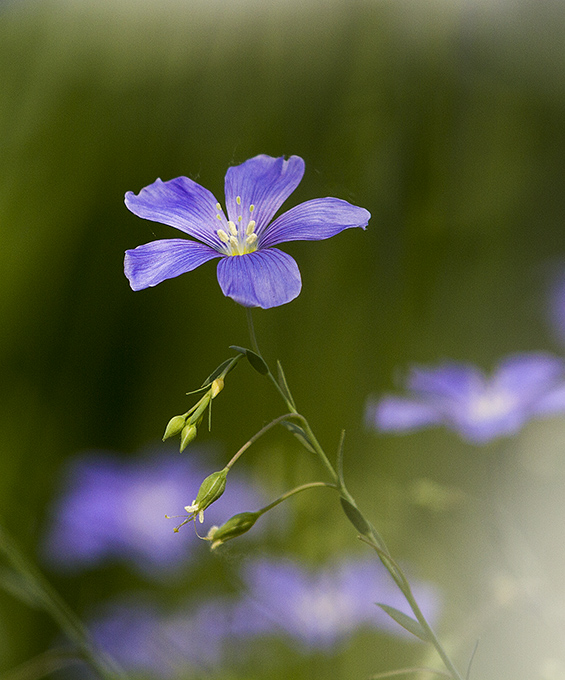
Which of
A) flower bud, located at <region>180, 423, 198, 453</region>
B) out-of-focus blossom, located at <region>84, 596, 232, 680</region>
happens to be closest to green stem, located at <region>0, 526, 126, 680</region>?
out-of-focus blossom, located at <region>84, 596, 232, 680</region>

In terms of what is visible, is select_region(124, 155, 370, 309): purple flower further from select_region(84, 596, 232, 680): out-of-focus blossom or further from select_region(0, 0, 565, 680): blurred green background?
select_region(84, 596, 232, 680): out-of-focus blossom

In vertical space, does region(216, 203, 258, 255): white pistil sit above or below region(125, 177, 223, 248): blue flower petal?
below

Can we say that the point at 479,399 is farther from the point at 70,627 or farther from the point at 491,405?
the point at 70,627

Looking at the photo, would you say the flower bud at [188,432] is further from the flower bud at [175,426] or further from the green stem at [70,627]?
the green stem at [70,627]

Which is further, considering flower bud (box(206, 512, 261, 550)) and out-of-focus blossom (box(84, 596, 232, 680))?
out-of-focus blossom (box(84, 596, 232, 680))

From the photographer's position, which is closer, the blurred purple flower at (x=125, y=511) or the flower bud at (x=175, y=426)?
the flower bud at (x=175, y=426)

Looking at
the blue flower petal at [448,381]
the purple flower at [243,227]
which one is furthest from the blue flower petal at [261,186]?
the blue flower petal at [448,381]

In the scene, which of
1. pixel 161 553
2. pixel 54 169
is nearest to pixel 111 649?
pixel 161 553

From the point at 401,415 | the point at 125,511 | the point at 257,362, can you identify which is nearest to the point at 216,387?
the point at 257,362

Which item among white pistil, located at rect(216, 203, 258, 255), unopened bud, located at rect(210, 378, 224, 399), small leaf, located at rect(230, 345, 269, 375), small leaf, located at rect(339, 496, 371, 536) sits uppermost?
white pistil, located at rect(216, 203, 258, 255)
